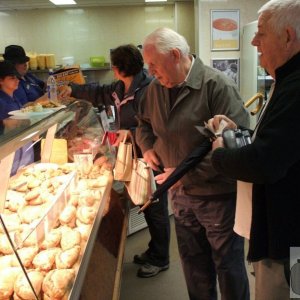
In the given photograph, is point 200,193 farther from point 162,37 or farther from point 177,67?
point 162,37

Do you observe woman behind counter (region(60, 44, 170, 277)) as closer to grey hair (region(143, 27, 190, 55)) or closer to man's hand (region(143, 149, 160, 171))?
man's hand (region(143, 149, 160, 171))

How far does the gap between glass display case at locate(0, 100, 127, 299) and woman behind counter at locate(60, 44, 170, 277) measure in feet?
0.79

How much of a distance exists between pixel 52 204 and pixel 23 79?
3220mm

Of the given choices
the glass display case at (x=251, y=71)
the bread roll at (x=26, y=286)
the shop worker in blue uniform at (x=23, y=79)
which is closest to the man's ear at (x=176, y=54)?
the bread roll at (x=26, y=286)

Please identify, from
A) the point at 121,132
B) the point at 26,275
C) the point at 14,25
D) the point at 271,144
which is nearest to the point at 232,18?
the point at 121,132

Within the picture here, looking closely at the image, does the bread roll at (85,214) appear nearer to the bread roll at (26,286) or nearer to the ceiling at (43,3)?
the bread roll at (26,286)

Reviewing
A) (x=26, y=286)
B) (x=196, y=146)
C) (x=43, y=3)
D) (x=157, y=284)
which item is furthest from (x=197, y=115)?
(x=43, y=3)

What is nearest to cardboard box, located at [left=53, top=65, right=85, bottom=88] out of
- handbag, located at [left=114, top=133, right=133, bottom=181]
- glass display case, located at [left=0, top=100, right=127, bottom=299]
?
glass display case, located at [left=0, top=100, right=127, bottom=299]

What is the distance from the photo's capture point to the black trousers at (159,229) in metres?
2.83

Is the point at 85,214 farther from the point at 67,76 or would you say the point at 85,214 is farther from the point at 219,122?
the point at 67,76

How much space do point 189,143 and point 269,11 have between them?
831 mm

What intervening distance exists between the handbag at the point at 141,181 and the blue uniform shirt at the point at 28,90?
223 cm

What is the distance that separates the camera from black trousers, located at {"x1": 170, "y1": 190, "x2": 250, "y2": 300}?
1874 mm

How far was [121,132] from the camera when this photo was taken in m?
2.62
